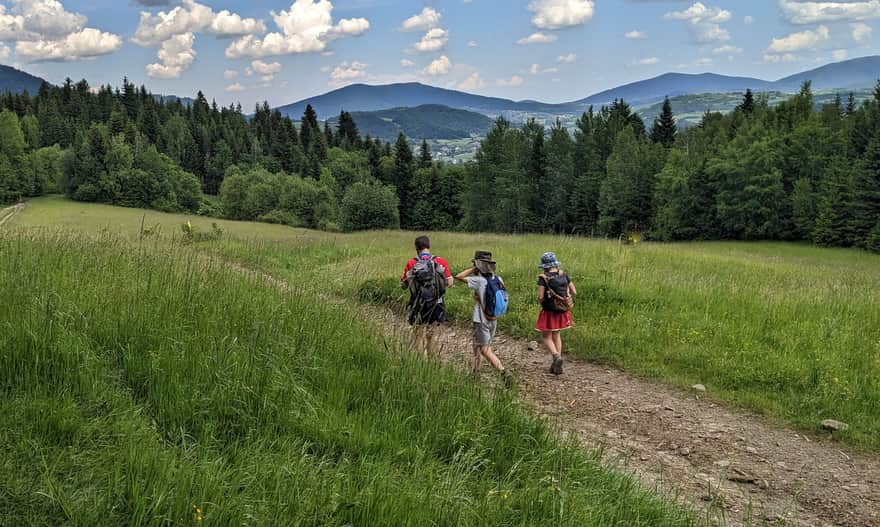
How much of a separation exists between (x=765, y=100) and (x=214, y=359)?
3624 inches

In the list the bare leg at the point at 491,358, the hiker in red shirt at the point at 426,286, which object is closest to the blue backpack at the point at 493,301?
the bare leg at the point at 491,358

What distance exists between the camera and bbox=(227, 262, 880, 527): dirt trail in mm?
5668

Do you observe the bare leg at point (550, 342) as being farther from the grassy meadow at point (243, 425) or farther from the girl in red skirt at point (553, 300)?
the grassy meadow at point (243, 425)

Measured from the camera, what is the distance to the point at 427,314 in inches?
341

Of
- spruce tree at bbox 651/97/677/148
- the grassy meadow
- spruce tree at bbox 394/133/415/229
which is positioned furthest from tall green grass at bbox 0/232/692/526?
spruce tree at bbox 394/133/415/229

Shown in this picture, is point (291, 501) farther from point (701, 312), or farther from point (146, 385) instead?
point (701, 312)

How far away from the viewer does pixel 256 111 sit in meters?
142

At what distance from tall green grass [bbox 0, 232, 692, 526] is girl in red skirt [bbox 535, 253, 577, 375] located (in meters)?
3.98

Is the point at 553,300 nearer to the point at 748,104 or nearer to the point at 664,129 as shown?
the point at 664,129

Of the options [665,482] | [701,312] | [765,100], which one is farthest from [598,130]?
[665,482]

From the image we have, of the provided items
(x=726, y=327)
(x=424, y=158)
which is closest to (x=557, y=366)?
(x=726, y=327)

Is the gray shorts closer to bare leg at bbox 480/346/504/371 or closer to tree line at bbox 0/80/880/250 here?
bare leg at bbox 480/346/504/371

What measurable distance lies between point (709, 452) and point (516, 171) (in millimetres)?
76382

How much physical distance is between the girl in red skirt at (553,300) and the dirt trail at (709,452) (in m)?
0.52
